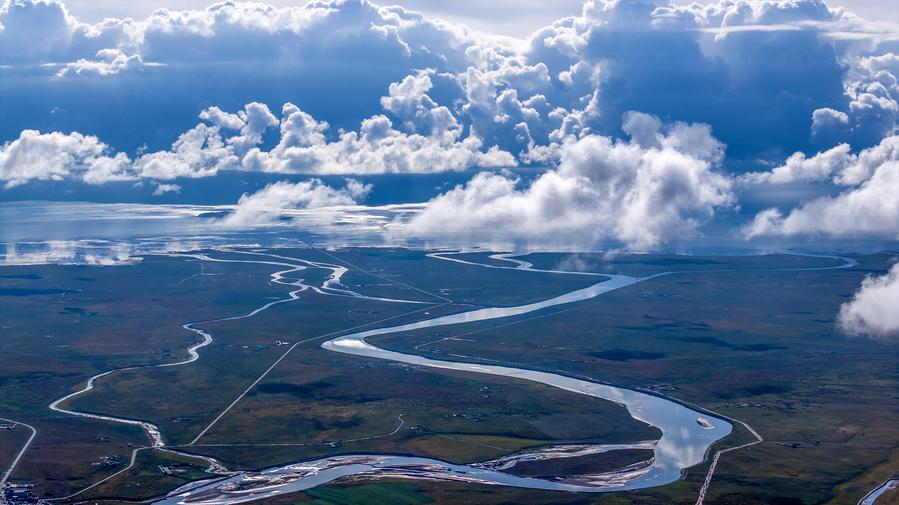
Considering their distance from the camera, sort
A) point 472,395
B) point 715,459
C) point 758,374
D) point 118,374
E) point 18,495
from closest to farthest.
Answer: point 18,495 → point 715,459 → point 472,395 → point 118,374 → point 758,374

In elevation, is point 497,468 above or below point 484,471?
above

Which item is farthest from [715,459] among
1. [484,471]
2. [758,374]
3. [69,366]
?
[69,366]

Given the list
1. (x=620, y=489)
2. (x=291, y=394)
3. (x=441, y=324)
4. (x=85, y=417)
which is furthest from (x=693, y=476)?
(x=441, y=324)

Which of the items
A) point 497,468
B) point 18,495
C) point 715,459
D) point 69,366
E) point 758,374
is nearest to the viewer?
point 18,495

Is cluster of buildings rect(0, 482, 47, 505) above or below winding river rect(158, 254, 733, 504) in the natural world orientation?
below

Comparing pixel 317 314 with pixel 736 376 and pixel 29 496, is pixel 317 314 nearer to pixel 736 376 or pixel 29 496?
pixel 736 376

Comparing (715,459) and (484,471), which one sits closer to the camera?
(484,471)

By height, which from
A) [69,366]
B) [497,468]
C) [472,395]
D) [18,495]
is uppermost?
[472,395]

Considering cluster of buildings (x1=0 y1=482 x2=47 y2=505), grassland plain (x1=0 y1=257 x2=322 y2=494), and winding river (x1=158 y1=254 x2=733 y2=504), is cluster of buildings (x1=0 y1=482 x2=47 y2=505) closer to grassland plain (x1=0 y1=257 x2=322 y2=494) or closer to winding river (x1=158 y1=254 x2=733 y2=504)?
grassland plain (x1=0 y1=257 x2=322 y2=494)

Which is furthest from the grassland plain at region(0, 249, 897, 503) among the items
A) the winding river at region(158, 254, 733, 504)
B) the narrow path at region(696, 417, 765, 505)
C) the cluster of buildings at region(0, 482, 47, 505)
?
the cluster of buildings at region(0, 482, 47, 505)

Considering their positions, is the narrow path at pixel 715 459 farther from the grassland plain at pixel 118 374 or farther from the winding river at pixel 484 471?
the grassland plain at pixel 118 374

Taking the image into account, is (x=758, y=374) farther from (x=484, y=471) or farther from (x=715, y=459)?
(x=484, y=471)
